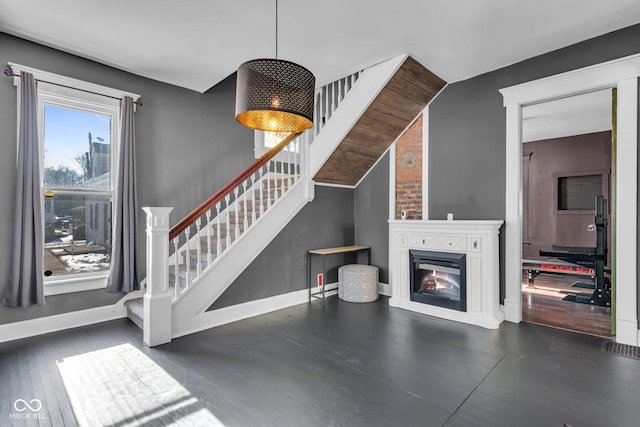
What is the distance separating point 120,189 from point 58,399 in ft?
6.98

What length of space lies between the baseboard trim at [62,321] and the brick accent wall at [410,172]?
11.7 ft

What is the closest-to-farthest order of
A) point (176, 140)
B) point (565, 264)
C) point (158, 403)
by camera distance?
point (158, 403) → point (176, 140) → point (565, 264)

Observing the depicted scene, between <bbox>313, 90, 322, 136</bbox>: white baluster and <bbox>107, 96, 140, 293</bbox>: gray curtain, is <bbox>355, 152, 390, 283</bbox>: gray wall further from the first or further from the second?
<bbox>107, 96, 140, 293</bbox>: gray curtain

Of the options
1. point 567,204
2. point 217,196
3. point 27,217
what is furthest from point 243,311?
point 567,204

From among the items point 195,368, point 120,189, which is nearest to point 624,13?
point 195,368

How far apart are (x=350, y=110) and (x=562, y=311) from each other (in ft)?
11.6

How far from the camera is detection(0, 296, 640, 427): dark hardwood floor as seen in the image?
1.98m

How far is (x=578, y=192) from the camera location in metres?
6.75

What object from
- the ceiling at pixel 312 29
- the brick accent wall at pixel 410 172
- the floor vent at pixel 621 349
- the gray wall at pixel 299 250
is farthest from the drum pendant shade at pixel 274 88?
the floor vent at pixel 621 349

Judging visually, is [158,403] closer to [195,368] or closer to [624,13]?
[195,368]

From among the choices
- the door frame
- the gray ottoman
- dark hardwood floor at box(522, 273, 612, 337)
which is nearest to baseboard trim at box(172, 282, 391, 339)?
the gray ottoman

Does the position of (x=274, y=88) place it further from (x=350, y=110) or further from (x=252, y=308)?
(x=252, y=308)

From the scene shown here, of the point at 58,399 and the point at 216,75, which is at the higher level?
the point at 216,75

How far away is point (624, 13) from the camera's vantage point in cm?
279
